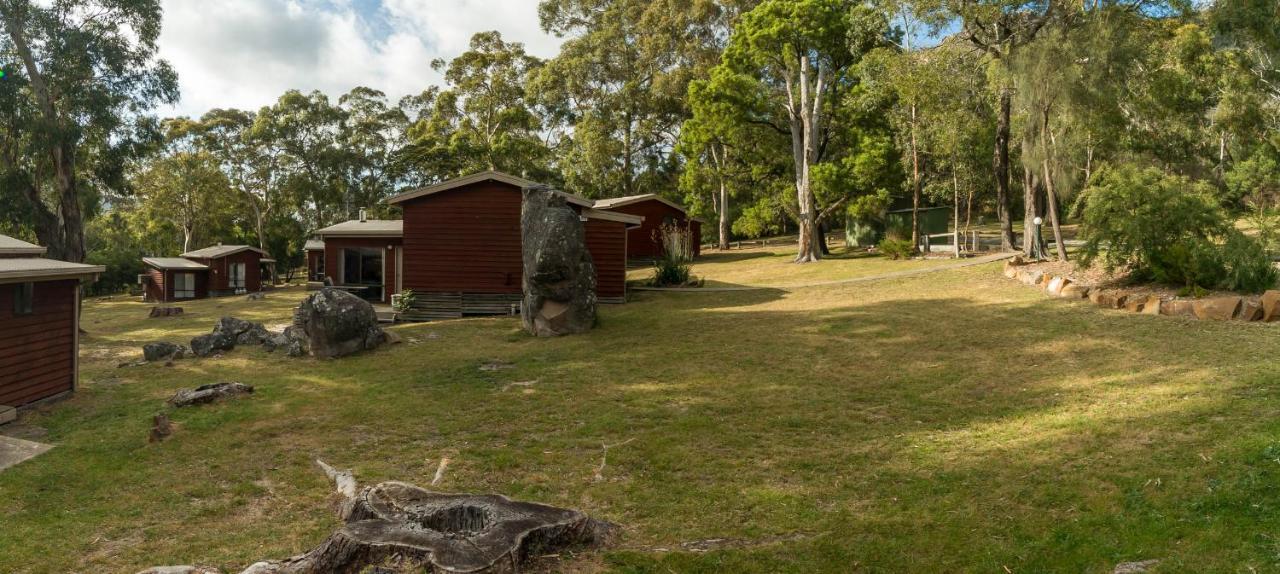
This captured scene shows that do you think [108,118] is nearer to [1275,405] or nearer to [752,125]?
[752,125]

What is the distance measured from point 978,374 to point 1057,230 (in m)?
10.4

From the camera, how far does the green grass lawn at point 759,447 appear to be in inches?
197

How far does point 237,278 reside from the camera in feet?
113

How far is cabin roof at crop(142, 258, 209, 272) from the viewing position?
29.9 meters

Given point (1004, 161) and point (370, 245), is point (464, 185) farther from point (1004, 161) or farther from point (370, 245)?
point (1004, 161)

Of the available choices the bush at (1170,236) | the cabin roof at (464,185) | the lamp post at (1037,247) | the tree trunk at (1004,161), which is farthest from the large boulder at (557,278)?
the tree trunk at (1004,161)

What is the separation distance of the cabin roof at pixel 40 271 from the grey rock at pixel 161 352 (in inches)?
128

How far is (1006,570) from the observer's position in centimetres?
451

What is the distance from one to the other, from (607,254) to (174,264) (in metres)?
22.4

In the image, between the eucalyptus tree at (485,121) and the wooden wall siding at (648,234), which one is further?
the eucalyptus tree at (485,121)

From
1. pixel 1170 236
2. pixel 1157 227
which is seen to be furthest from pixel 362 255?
pixel 1170 236

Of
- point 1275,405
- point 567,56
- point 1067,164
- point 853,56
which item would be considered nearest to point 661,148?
point 567,56

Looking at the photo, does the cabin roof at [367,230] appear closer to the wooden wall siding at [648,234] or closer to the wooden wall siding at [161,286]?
the wooden wall siding at [161,286]

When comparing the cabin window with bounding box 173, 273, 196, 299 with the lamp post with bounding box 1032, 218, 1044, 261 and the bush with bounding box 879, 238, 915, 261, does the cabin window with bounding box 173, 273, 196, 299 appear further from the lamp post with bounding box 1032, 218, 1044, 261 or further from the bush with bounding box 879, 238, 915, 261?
the lamp post with bounding box 1032, 218, 1044, 261
